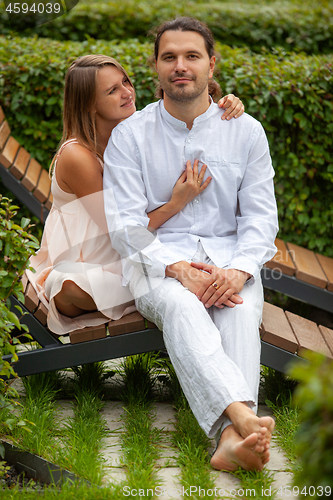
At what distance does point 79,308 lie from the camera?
2.67 meters

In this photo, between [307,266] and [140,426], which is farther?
[307,266]

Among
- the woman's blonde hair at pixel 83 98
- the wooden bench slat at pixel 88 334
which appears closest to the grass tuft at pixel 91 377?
the wooden bench slat at pixel 88 334

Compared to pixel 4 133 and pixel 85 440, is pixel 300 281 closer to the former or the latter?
pixel 85 440

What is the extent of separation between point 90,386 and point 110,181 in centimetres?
120

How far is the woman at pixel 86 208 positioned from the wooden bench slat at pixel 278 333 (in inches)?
28.8

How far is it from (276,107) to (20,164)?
208 cm

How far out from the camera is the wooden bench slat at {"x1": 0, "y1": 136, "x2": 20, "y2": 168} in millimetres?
3727

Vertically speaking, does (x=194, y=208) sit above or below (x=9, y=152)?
below

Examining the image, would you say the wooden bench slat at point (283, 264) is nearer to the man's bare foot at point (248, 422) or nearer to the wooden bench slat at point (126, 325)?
the wooden bench slat at point (126, 325)

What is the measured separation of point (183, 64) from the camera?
2689 millimetres

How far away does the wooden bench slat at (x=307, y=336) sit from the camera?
2.66 metres

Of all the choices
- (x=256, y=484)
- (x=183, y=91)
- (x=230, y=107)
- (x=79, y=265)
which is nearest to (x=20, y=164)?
(x=79, y=265)

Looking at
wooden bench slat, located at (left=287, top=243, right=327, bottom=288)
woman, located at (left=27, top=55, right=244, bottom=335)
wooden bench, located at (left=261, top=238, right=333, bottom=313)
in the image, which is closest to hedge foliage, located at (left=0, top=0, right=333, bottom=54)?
wooden bench slat, located at (left=287, top=243, right=327, bottom=288)

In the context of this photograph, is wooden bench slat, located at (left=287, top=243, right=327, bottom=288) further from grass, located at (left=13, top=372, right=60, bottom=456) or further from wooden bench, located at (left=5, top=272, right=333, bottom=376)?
grass, located at (left=13, top=372, right=60, bottom=456)
